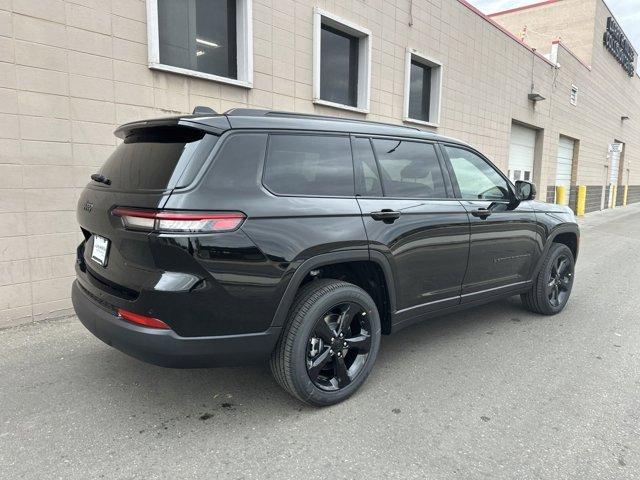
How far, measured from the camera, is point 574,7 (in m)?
19.3

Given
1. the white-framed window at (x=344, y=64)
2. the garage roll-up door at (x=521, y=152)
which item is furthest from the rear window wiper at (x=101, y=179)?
the garage roll-up door at (x=521, y=152)

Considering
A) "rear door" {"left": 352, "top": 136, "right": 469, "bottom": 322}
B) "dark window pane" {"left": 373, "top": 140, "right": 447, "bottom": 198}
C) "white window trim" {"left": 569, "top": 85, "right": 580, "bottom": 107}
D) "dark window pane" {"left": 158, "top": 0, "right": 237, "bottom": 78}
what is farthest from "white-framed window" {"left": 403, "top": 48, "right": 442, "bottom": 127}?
"white window trim" {"left": 569, "top": 85, "right": 580, "bottom": 107}

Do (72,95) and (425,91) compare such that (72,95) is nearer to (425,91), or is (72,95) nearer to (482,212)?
(482,212)

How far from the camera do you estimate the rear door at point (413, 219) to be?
10.3ft

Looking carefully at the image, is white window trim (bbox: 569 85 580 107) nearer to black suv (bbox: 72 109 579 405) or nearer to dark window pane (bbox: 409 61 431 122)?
dark window pane (bbox: 409 61 431 122)

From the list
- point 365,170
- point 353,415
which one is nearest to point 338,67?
point 365,170

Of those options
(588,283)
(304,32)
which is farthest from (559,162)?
(304,32)

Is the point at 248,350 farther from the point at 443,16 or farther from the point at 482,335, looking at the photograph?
the point at 443,16

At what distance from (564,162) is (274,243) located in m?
19.5

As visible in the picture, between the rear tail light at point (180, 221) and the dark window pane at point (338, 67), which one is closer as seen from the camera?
the rear tail light at point (180, 221)

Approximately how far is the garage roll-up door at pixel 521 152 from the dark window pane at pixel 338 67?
25.8ft

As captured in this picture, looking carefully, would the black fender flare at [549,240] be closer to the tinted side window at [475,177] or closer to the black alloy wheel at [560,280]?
the black alloy wheel at [560,280]

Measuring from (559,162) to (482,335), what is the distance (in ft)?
54.5

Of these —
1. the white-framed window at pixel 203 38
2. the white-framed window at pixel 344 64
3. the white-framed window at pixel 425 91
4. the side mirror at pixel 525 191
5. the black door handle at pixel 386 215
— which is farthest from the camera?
the white-framed window at pixel 425 91
